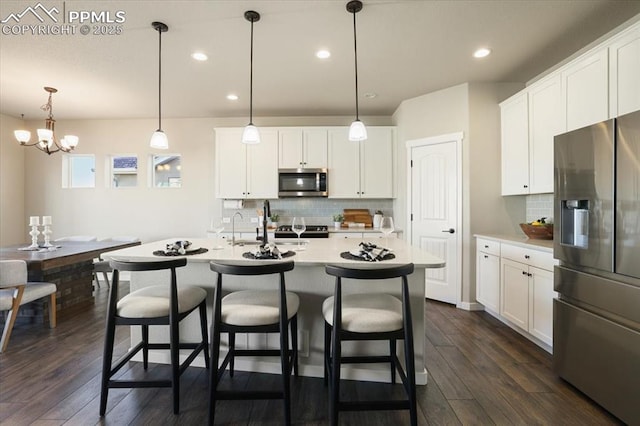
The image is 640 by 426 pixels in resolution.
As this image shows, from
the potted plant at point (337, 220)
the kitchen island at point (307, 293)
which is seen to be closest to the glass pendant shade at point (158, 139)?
the kitchen island at point (307, 293)

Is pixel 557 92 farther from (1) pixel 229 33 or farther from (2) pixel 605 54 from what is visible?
(1) pixel 229 33

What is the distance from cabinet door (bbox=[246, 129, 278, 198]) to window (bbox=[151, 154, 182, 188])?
1476mm

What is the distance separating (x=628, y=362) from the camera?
1.56m

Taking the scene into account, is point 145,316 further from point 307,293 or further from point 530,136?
point 530,136

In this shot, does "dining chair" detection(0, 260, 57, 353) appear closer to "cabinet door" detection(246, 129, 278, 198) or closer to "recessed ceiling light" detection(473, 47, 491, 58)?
"cabinet door" detection(246, 129, 278, 198)

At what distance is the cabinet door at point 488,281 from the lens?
3.05m

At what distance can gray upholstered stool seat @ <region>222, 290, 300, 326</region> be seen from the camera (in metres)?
1.67

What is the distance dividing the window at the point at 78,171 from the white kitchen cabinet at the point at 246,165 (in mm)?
2473

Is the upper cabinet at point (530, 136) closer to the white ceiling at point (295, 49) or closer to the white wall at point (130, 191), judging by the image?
the white ceiling at point (295, 49)

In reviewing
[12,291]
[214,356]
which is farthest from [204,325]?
[12,291]

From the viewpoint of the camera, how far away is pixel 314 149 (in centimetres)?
452

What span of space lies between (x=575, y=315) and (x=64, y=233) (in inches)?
270

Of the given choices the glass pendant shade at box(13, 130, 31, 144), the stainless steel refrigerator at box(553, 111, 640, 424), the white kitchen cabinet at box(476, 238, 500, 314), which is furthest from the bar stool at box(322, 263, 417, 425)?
the glass pendant shade at box(13, 130, 31, 144)

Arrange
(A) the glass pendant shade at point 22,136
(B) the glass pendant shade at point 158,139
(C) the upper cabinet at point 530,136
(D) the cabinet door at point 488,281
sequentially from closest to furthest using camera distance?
(B) the glass pendant shade at point 158,139, (C) the upper cabinet at point 530,136, (D) the cabinet door at point 488,281, (A) the glass pendant shade at point 22,136
